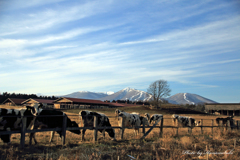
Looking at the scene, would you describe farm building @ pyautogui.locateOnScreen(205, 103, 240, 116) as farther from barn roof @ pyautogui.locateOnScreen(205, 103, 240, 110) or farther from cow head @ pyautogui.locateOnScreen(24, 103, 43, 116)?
cow head @ pyautogui.locateOnScreen(24, 103, 43, 116)

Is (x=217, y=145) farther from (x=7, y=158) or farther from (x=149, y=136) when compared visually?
(x=7, y=158)

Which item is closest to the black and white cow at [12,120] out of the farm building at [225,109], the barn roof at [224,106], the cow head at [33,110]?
the cow head at [33,110]

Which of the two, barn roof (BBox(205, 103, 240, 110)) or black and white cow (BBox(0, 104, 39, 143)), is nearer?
black and white cow (BBox(0, 104, 39, 143))

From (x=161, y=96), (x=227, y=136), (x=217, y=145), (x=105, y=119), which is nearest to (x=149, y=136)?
(x=105, y=119)

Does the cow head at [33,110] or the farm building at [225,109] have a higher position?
the cow head at [33,110]

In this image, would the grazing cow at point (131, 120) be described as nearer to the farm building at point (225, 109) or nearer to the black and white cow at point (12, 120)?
the black and white cow at point (12, 120)

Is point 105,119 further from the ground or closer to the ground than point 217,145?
further from the ground

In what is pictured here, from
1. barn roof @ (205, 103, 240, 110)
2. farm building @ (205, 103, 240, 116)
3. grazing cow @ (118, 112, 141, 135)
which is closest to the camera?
grazing cow @ (118, 112, 141, 135)

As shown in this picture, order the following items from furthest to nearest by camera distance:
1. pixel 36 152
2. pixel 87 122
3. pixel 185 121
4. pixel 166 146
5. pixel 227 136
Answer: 1. pixel 185 121
2. pixel 227 136
3. pixel 87 122
4. pixel 166 146
5. pixel 36 152

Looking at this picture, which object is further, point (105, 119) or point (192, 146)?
point (105, 119)

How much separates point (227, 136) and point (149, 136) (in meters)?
6.29

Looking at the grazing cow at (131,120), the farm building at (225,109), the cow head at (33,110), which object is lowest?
the farm building at (225,109)

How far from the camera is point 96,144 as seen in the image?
1094cm

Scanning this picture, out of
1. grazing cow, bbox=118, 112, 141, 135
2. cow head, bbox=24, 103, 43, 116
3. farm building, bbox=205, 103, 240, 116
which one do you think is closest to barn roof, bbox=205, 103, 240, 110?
farm building, bbox=205, 103, 240, 116
